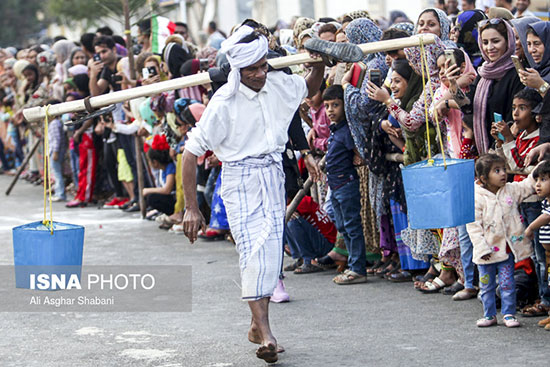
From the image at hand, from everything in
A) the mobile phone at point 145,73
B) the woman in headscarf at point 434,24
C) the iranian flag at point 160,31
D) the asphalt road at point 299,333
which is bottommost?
the asphalt road at point 299,333

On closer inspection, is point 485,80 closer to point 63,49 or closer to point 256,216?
point 256,216

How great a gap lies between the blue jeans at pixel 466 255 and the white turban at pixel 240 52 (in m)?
2.19

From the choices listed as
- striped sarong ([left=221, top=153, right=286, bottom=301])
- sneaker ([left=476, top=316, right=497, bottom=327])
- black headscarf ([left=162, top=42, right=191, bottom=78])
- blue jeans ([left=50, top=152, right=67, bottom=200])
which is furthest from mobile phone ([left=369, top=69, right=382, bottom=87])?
blue jeans ([left=50, top=152, right=67, bottom=200])

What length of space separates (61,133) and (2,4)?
3595 centimetres

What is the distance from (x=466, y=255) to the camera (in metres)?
7.43

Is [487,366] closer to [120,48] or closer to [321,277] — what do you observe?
[321,277]

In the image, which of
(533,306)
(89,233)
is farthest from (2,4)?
(533,306)

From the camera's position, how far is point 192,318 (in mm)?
7461

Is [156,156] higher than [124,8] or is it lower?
lower

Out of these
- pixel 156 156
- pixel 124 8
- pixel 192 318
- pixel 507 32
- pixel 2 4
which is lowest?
pixel 192 318

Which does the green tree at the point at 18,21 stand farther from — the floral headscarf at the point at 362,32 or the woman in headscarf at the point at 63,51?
the floral headscarf at the point at 362,32

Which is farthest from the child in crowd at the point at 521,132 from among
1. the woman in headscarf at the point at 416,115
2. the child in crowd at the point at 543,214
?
the woman in headscarf at the point at 416,115

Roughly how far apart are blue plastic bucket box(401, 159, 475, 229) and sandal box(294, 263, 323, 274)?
10.2 feet

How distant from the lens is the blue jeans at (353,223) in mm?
8508
